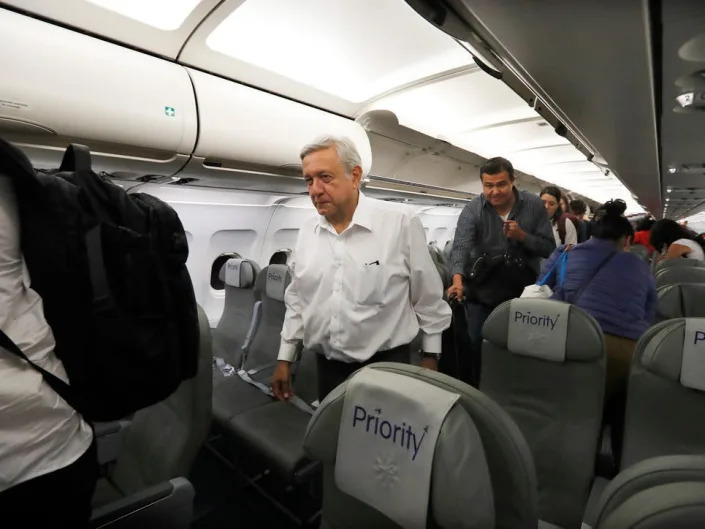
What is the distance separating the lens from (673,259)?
4293 mm

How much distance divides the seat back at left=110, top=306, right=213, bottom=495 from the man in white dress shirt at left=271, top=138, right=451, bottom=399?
19.4 inches

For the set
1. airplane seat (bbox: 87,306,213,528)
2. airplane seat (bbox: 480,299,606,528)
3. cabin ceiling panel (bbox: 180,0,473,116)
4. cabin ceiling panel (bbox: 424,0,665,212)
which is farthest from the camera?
cabin ceiling panel (bbox: 180,0,473,116)

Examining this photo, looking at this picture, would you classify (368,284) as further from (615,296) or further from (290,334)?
(615,296)

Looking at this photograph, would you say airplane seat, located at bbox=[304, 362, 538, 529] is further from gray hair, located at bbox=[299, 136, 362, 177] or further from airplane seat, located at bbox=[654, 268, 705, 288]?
airplane seat, located at bbox=[654, 268, 705, 288]

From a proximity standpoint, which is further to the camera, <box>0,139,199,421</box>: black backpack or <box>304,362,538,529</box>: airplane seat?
<box>0,139,199,421</box>: black backpack

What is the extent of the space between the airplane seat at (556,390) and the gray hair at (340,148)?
41.1 inches

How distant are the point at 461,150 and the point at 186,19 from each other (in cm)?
342

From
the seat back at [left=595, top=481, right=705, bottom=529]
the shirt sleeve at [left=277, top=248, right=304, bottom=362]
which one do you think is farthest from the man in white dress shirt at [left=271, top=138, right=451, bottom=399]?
the seat back at [left=595, top=481, right=705, bottom=529]

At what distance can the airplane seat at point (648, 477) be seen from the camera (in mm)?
651

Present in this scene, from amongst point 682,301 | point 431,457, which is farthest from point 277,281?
point 682,301

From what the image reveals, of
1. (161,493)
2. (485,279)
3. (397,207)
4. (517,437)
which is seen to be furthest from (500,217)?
(161,493)

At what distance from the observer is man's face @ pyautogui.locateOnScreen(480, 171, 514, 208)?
2.59 meters

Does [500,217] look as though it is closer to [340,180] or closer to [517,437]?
[340,180]

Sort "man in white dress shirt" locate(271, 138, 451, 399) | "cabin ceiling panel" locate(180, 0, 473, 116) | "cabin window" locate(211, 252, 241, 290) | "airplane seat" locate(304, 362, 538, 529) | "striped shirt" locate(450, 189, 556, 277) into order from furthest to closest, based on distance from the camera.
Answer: "cabin window" locate(211, 252, 241, 290) < "striped shirt" locate(450, 189, 556, 277) < "cabin ceiling panel" locate(180, 0, 473, 116) < "man in white dress shirt" locate(271, 138, 451, 399) < "airplane seat" locate(304, 362, 538, 529)
